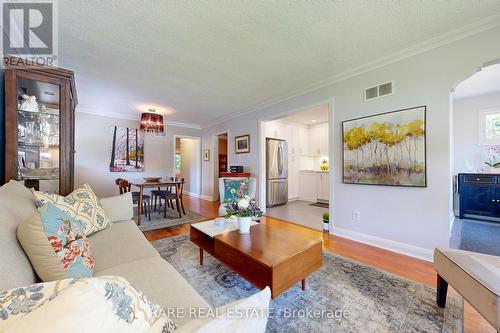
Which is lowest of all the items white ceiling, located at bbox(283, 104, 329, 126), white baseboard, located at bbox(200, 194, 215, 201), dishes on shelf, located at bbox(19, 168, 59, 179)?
white baseboard, located at bbox(200, 194, 215, 201)

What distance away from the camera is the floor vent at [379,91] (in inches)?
98.9

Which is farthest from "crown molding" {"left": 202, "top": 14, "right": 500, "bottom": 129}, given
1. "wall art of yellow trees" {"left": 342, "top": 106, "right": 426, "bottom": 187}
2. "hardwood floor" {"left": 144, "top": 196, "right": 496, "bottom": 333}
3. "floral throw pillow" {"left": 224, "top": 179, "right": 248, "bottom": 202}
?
"hardwood floor" {"left": 144, "top": 196, "right": 496, "bottom": 333}

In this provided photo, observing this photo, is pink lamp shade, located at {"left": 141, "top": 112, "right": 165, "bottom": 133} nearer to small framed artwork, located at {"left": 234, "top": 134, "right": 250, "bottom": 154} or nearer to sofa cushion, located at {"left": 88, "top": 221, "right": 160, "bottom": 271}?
small framed artwork, located at {"left": 234, "top": 134, "right": 250, "bottom": 154}

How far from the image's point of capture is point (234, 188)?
366 cm

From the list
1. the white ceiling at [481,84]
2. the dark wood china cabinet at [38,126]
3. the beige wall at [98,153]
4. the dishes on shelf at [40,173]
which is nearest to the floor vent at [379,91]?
the white ceiling at [481,84]

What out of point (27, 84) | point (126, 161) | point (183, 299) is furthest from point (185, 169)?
point (183, 299)

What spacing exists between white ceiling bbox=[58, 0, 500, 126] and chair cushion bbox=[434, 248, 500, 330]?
204cm

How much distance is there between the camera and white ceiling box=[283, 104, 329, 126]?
4749mm

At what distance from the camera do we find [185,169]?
781 centimetres

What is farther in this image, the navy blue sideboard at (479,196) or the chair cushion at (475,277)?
the navy blue sideboard at (479,196)

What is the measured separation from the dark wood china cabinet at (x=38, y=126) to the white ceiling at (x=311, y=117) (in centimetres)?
398

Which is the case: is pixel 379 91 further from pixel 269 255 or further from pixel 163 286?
pixel 163 286

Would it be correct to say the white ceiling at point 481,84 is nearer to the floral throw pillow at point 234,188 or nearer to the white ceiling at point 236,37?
the white ceiling at point 236,37

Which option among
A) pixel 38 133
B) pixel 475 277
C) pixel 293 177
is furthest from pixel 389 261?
pixel 38 133
